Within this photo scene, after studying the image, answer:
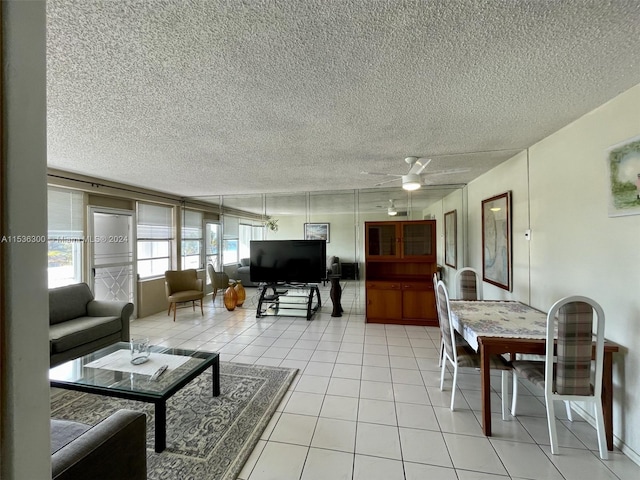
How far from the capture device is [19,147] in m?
0.51

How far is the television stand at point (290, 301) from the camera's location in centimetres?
505

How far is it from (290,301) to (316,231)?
151 cm

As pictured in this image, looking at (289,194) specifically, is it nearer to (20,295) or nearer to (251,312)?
(251,312)

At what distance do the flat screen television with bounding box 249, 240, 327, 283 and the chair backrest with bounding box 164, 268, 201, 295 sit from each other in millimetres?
1240

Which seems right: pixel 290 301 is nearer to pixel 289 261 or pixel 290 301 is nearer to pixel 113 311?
pixel 289 261

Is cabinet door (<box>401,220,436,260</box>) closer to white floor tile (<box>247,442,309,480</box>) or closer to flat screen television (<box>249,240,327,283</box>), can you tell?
flat screen television (<box>249,240,327,283</box>)

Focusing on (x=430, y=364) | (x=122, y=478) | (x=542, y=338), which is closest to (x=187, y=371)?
(x=122, y=478)

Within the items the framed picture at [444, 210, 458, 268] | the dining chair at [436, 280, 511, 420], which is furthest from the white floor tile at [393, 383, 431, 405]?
the framed picture at [444, 210, 458, 268]

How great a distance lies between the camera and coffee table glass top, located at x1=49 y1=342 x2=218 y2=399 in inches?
A: 77.4

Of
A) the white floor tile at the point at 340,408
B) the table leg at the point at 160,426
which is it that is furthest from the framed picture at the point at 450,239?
the table leg at the point at 160,426

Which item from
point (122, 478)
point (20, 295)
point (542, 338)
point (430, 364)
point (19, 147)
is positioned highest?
point (19, 147)

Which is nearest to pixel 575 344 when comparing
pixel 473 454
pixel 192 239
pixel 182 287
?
pixel 473 454

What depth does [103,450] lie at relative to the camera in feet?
3.96

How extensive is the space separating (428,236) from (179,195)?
16.3 ft
